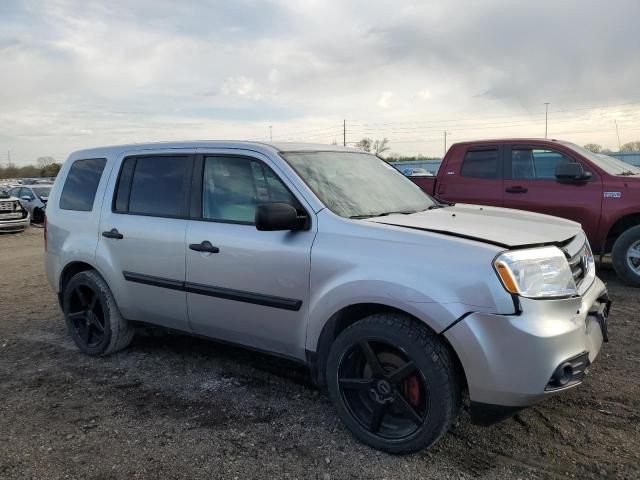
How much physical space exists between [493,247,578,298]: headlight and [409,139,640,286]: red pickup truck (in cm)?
443

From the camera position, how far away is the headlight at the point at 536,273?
2688 millimetres

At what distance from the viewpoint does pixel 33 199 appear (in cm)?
1942

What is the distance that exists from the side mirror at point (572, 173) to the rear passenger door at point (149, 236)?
4.87 metres

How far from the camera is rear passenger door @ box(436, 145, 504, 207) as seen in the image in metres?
7.48

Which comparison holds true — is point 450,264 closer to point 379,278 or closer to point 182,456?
point 379,278

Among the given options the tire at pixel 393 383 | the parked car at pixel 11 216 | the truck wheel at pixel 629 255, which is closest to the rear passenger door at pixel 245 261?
the tire at pixel 393 383

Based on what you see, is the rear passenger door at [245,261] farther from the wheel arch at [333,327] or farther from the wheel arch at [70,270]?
the wheel arch at [70,270]

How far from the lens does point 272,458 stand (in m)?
3.04

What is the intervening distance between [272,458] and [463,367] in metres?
1.16

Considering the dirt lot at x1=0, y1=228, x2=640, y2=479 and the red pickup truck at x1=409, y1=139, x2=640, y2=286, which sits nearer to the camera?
the dirt lot at x1=0, y1=228, x2=640, y2=479

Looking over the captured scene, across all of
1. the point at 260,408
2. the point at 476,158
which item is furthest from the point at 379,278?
the point at 476,158

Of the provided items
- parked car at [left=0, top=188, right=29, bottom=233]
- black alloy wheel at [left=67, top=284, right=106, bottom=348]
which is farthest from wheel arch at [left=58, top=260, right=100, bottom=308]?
parked car at [left=0, top=188, right=29, bottom=233]

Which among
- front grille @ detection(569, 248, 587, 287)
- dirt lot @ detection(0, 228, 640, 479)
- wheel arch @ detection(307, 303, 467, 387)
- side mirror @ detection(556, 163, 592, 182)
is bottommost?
dirt lot @ detection(0, 228, 640, 479)

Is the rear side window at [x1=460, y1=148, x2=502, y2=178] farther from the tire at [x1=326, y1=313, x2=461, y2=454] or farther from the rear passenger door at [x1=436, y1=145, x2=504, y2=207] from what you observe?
the tire at [x1=326, y1=313, x2=461, y2=454]
